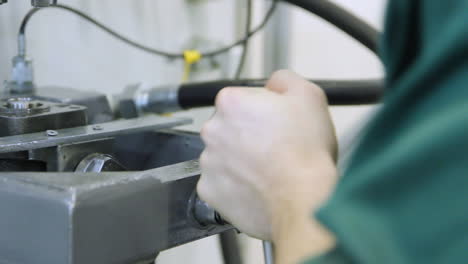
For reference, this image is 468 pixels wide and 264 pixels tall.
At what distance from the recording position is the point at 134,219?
1.56ft

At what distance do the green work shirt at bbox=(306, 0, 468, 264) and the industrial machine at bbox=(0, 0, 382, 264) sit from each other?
0.21 m

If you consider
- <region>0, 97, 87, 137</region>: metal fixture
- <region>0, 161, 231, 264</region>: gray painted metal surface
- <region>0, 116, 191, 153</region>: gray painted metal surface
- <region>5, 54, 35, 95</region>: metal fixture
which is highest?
<region>5, 54, 35, 95</region>: metal fixture

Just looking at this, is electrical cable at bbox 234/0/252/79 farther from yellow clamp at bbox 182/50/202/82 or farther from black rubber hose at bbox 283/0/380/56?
black rubber hose at bbox 283/0/380/56

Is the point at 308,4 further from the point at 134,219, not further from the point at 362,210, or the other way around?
the point at 362,210

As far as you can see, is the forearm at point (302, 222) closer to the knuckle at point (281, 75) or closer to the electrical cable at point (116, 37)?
the knuckle at point (281, 75)

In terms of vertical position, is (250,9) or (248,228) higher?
(250,9)

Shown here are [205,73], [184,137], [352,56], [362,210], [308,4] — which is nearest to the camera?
[362,210]

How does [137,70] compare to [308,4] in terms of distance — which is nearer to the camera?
[308,4]

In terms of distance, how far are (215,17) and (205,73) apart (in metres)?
0.11

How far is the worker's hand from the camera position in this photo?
38 centimetres

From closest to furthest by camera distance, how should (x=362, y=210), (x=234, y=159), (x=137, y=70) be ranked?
(x=362, y=210) → (x=234, y=159) → (x=137, y=70)

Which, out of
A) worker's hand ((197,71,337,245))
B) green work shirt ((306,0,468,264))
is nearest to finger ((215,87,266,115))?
worker's hand ((197,71,337,245))

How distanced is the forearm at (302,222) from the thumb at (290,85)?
0.26 feet

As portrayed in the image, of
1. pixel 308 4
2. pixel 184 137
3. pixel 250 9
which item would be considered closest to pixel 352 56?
pixel 250 9
